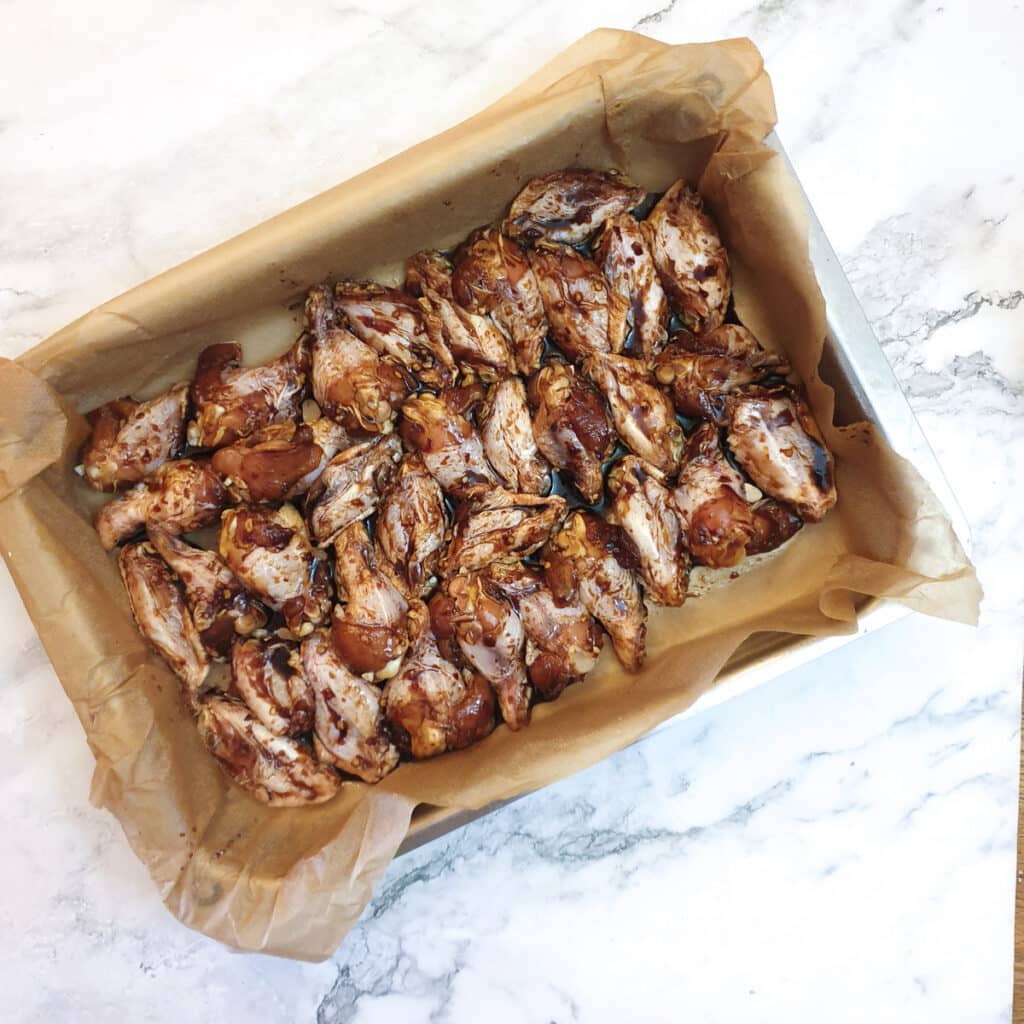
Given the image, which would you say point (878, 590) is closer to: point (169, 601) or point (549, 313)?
point (549, 313)

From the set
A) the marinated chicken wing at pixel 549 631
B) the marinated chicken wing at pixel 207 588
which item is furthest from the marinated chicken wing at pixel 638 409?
the marinated chicken wing at pixel 207 588

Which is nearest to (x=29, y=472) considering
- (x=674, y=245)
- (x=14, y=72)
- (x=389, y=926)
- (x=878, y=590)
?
(x=14, y=72)

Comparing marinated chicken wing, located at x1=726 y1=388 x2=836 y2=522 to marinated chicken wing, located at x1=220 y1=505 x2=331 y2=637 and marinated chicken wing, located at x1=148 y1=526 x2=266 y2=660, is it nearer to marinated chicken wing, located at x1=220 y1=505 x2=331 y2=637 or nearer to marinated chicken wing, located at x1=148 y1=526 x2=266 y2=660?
marinated chicken wing, located at x1=220 y1=505 x2=331 y2=637

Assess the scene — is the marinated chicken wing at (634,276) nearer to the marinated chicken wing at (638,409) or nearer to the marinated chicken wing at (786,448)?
the marinated chicken wing at (638,409)

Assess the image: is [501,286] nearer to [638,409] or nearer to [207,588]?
[638,409]

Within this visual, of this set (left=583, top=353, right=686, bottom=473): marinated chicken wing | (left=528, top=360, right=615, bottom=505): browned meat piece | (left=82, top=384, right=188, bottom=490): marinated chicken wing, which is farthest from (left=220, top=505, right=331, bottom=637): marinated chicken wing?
(left=583, top=353, right=686, bottom=473): marinated chicken wing

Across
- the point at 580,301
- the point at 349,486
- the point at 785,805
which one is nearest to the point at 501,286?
the point at 580,301
